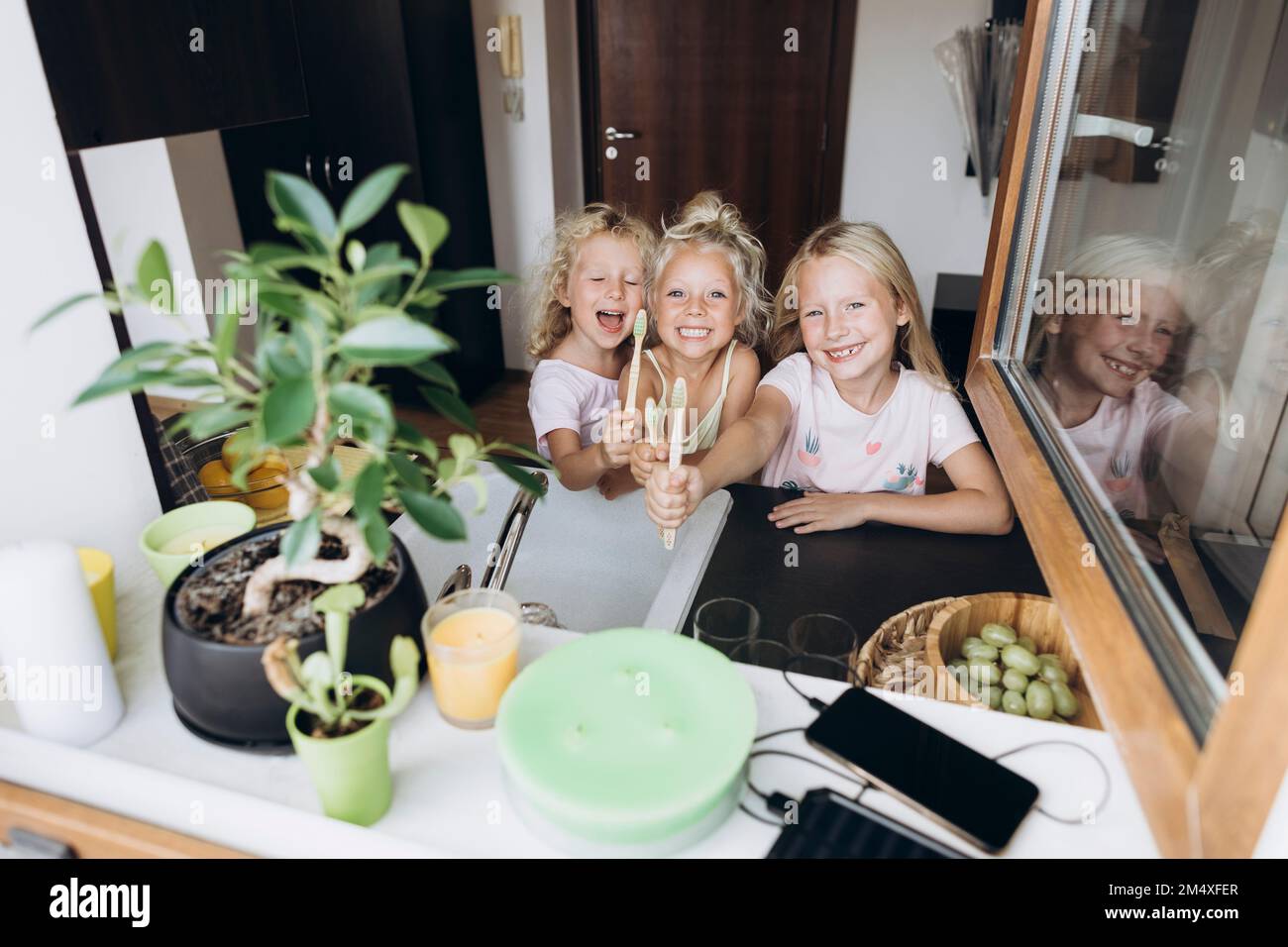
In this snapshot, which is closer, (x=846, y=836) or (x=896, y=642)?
(x=846, y=836)

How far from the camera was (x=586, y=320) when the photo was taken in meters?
1.72

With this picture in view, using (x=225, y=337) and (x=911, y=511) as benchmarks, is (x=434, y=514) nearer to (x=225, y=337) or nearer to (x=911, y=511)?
(x=225, y=337)

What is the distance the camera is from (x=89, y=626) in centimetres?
69

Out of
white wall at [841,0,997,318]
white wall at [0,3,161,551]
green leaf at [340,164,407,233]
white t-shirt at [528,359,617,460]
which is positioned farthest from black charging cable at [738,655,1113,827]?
white wall at [841,0,997,318]

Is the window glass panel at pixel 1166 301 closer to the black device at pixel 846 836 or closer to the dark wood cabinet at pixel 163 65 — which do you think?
the black device at pixel 846 836

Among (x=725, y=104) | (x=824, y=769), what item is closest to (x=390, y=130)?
(x=725, y=104)

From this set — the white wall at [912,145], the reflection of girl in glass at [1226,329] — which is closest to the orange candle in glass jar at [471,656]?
the reflection of girl in glass at [1226,329]

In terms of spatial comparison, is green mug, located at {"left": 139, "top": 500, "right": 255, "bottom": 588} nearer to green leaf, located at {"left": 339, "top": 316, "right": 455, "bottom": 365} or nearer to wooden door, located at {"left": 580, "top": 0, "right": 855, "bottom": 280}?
green leaf, located at {"left": 339, "top": 316, "right": 455, "bottom": 365}

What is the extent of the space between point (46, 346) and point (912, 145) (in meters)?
3.25

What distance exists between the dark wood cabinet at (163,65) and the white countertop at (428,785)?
60 cm
